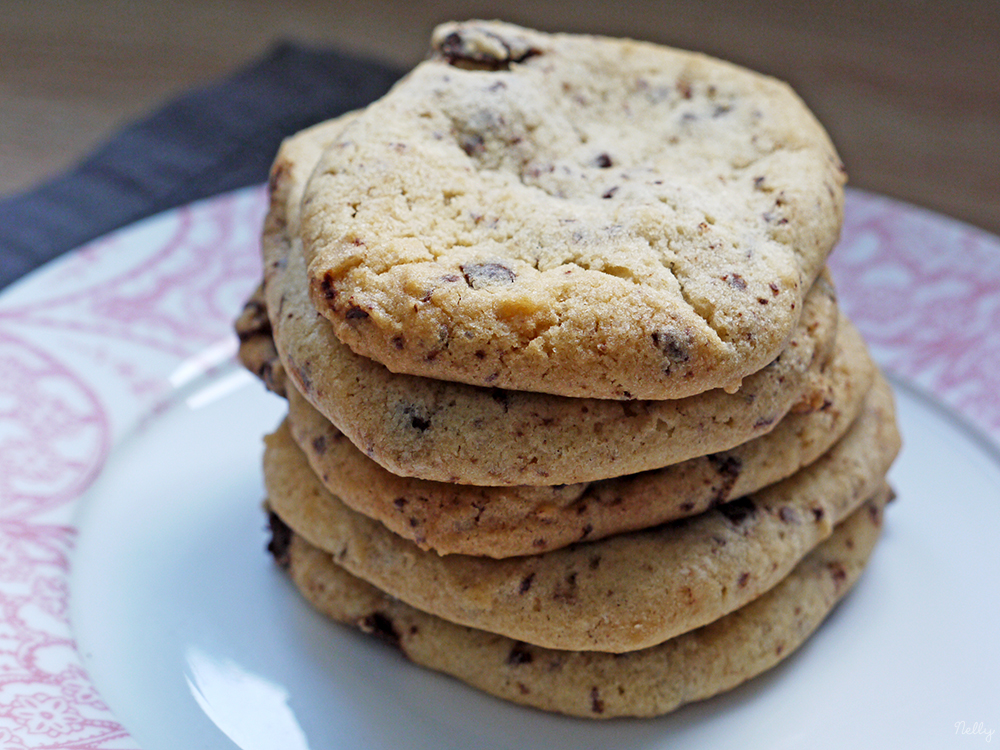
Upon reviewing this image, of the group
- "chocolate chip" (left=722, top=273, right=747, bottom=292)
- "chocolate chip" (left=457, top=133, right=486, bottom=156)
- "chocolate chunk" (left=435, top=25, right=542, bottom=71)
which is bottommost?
"chocolate chip" (left=722, top=273, right=747, bottom=292)

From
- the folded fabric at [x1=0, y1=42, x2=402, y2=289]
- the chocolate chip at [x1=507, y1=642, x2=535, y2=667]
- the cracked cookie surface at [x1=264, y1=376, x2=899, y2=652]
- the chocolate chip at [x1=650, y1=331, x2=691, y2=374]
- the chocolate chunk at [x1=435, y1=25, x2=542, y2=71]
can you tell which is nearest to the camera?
the chocolate chip at [x1=650, y1=331, x2=691, y2=374]

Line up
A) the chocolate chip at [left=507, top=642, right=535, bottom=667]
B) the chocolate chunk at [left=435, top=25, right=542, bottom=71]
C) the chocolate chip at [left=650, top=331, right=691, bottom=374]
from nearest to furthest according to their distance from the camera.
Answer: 1. the chocolate chip at [left=650, top=331, right=691, bottom=374]
2. the chocolate chip at [left=507, top=642, right=535, bottom=667]
3. the chocolate chunk at [left=435, top=25, right=542, bottom=71]

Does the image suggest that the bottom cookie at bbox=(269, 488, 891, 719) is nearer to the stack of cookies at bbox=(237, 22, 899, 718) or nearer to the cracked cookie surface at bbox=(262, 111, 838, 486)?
the stack of cookies at bbox=(237, 22, 899, 718)

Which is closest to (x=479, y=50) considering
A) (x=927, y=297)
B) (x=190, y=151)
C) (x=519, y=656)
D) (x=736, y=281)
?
(x=736, y=281)

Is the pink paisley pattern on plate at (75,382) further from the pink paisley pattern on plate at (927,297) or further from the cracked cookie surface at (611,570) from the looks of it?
the pink paisley pattern on plate at (927,297)

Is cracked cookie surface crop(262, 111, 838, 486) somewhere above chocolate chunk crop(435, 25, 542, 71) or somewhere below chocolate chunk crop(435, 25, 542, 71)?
below

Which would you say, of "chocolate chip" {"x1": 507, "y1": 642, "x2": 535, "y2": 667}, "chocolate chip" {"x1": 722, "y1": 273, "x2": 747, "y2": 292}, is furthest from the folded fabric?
"chocolate chip" {"x1": 722, "y1": 273, "x2": 747, "y2": 292}

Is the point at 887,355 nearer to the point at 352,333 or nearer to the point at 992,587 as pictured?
the point at 992,587

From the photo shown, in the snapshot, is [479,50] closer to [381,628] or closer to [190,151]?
[381,628]
